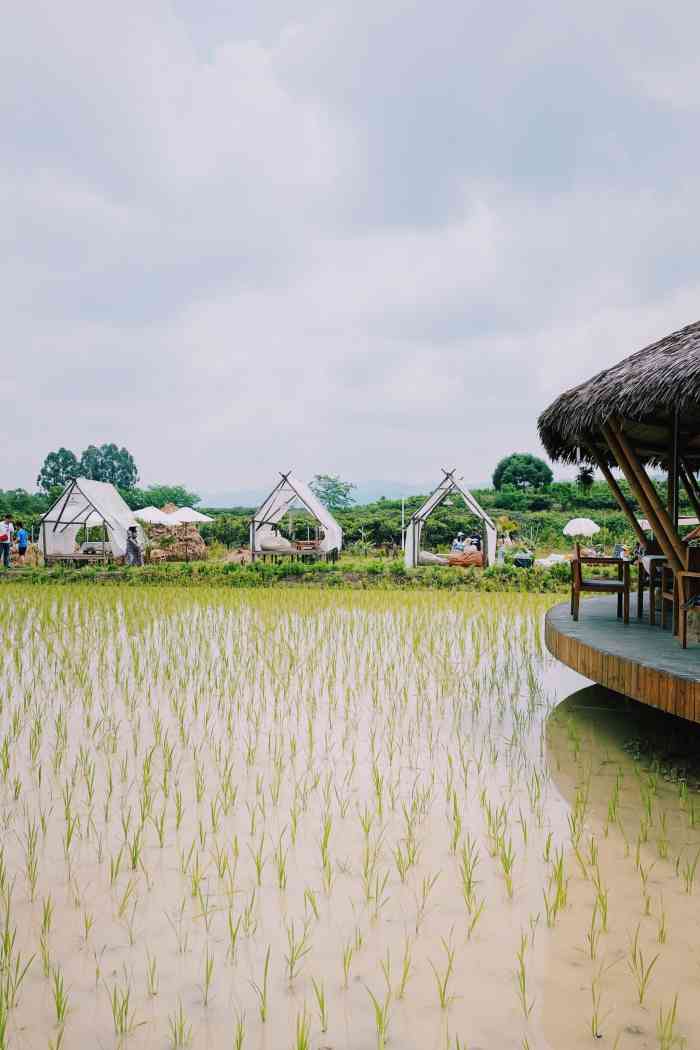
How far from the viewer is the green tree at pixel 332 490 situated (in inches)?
1624

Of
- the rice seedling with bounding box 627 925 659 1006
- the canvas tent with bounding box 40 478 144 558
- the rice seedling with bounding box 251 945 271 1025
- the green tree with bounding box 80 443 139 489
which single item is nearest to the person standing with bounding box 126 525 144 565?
the canvas tent with bounding box 40 478 144 558

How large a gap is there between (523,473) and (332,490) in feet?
34.4

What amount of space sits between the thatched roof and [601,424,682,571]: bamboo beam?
20cm

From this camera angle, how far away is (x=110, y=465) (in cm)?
5697

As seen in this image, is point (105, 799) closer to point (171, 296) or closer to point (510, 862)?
point (510, 862)

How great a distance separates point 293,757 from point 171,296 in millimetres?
47523

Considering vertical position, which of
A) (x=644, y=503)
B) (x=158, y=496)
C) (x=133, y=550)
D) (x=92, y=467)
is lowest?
(x=133, y=550)

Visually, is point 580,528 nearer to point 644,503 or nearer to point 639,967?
point 644,503

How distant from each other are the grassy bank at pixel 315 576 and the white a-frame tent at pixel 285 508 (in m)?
2.90

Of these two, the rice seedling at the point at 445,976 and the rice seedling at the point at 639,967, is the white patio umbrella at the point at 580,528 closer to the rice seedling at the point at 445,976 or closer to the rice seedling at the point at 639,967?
the rice seedling at the point at 639,967

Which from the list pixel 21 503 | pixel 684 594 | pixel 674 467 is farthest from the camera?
pixel 21 503

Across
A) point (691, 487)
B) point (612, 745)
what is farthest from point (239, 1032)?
point (691, 487)

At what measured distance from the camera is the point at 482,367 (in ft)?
197

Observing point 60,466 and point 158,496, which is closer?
point 158,496
